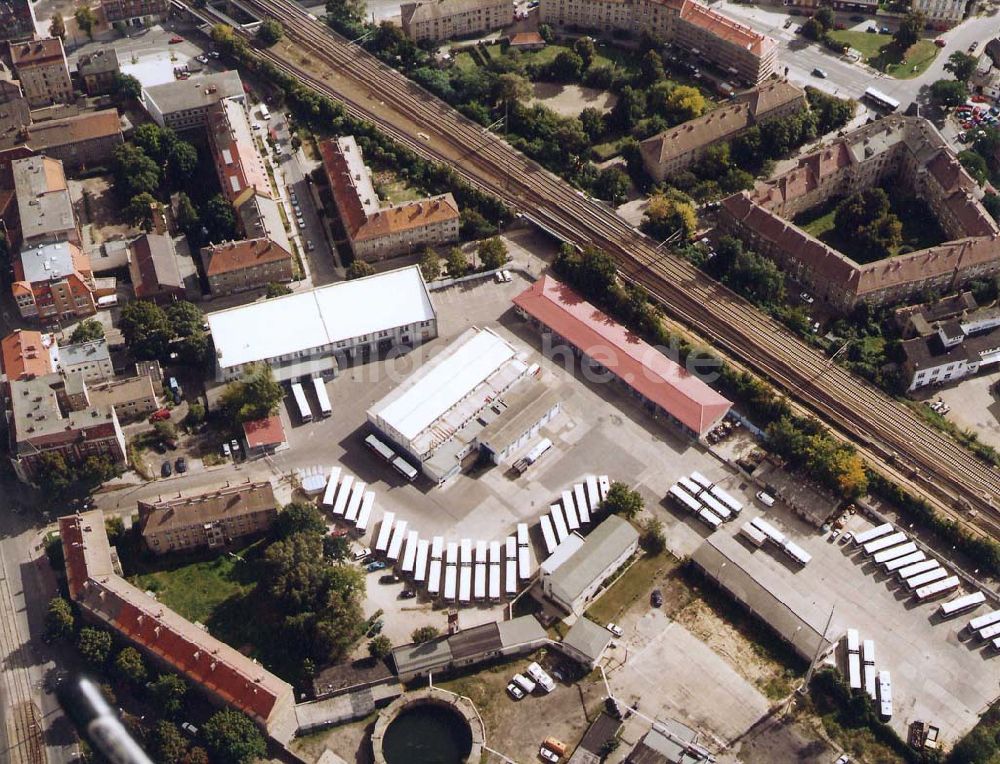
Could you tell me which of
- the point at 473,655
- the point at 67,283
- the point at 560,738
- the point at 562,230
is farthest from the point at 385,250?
the point at 560,738

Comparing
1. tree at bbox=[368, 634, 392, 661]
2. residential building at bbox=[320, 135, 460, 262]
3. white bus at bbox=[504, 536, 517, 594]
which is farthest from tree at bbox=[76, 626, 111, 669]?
residential building at bbox=[320, 135, 460, 262]

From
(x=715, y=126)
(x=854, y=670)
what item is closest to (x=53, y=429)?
(x=854, y=670)

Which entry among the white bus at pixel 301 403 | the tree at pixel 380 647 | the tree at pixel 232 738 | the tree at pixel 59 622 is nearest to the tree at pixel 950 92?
the white bus at pixel 301 403

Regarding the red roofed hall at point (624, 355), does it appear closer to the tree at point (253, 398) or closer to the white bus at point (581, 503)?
the white bus at point (581, 503)

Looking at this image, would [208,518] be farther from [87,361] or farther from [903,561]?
[903,561]

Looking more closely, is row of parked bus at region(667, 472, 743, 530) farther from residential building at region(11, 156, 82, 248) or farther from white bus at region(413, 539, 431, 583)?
residential building at region(11, 156, 82, 248)

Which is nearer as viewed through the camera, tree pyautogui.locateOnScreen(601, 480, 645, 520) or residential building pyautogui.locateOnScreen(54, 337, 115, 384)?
tree pyautogui.locateOnScreen(601, 480, 645, 520)

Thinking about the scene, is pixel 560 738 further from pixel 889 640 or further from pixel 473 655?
pixel 889 640
